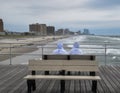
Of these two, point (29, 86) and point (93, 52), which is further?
point (93, 52)

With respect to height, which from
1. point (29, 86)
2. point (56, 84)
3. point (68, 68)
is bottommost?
point (56, 84)

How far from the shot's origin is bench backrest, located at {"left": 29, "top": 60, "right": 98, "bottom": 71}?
21.1 ft

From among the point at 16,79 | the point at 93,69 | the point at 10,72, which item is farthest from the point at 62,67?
the point at 10,72

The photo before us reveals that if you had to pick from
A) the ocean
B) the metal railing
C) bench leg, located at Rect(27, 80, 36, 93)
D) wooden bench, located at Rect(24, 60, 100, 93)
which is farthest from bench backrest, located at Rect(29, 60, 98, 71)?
the metal railing

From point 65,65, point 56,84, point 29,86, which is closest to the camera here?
point 29,86

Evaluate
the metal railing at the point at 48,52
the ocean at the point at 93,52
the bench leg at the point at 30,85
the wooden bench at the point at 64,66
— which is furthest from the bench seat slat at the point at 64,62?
the metal railing at the point at 48,52

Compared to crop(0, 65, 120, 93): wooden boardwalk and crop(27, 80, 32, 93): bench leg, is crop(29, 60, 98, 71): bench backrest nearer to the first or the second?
crop(27, 80, 32, 93): bench leg

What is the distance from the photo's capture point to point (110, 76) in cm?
853

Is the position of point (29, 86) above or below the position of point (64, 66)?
below

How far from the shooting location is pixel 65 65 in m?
6.50

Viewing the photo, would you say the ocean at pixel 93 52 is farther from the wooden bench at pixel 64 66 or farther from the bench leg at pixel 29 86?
the bench leg at pixel 29 86

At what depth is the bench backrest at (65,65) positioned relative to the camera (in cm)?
643

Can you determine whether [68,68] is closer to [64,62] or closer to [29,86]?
[64,62]

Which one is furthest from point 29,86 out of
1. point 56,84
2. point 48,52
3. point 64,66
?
point 48,52
